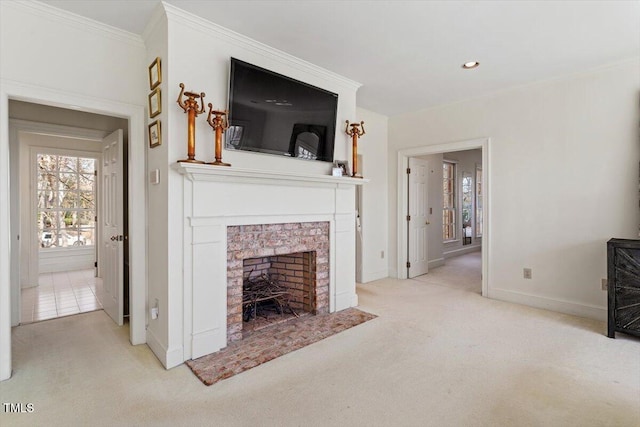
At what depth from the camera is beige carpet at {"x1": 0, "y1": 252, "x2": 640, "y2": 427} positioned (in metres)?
1.78

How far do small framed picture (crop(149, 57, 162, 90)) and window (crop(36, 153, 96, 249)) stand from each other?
431 centimetres

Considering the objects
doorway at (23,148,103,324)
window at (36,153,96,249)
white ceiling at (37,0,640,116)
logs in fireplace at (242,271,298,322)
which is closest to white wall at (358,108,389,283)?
white ceiling at (37,0,640,116)

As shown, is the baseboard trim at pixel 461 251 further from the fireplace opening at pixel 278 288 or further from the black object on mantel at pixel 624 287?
the fireplace opening at pixel 278 288

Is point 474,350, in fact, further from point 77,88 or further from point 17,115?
point 17,115

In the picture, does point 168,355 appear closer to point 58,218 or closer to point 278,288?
point 278,288

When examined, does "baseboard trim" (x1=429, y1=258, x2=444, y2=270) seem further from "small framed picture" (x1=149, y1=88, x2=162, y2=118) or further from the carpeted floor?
"small framed picture" (x1=149, y1=88, x2=162, y2=118)

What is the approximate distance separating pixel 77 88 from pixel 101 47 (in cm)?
39

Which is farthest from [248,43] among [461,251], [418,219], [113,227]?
[461,251]

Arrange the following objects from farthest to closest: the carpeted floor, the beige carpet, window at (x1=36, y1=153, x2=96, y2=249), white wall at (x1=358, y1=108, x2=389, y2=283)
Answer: window at (x1=36, y1=153, x2=96, y2=249) < white wall at (x1=358, y1=108, x2=389, y2=283) < the carpeted floor < the beige carpet

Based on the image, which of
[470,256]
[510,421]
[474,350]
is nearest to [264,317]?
[474,350]

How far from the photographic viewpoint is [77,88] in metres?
2.41

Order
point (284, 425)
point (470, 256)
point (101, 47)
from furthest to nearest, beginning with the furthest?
point (470, 256) → point (101, 47) → point (284, 425)

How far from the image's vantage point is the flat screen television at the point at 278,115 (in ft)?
8.69

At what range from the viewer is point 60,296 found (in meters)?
4.12
